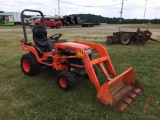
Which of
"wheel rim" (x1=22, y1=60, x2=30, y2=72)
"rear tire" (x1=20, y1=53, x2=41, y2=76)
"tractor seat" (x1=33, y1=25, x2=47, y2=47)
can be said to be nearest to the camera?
"rear tire" (x1=20, y1=53, x2=41, y2=76)

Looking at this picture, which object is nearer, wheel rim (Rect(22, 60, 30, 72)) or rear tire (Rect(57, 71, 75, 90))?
rear tire (Rect(57, 71, 75, 90))

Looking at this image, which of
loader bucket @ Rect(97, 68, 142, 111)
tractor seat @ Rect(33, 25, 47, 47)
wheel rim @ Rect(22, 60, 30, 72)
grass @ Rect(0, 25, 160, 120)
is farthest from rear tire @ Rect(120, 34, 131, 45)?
wheel rim @ Rect(22, 60, 30, 72)

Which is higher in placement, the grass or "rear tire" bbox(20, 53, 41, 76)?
"rear tire" bbox(20, 53, 41, 76)

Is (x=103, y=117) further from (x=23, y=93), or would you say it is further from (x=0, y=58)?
(x=0, y=58)

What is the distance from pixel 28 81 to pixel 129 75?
266 centimetres

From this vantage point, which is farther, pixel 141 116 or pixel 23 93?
pixel 23 93

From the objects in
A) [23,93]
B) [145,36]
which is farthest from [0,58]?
[145,36]

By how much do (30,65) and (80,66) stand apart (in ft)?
5.20

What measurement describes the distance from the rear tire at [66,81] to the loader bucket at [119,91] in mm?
822

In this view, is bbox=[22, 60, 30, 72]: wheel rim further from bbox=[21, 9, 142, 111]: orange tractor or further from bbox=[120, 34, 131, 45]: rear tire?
bbox=[120, 34, 131, 45]: rear tire

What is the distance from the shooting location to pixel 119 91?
4.13 metres

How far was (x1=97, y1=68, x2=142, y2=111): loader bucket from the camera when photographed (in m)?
3.62

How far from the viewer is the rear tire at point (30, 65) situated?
17.2 feet

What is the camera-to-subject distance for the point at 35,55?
532cm
